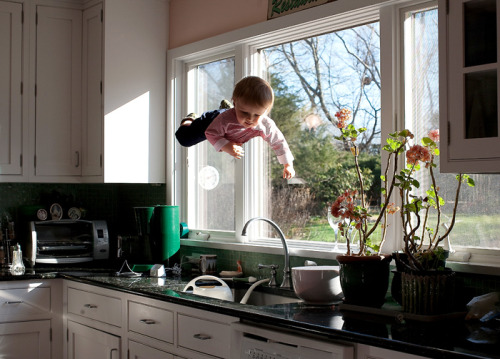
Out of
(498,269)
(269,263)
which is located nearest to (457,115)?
(498,269)

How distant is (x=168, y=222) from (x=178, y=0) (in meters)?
1.42

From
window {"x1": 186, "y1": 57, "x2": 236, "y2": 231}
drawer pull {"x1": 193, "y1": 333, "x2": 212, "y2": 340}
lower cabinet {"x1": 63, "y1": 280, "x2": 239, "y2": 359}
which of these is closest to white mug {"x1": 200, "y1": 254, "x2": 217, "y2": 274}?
window {"x1": 186, "y1": 57, "x2": 236, "y2": 231}

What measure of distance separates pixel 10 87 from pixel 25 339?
1535mm

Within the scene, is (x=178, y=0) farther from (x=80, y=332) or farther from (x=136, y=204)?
(x=80, y=332)

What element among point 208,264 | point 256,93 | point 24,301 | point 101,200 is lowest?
point 24,301

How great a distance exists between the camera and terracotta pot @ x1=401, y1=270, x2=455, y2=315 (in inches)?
92.7

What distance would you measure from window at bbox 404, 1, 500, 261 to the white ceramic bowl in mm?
490

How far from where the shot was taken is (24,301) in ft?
12.8

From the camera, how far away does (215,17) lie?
13.2ft

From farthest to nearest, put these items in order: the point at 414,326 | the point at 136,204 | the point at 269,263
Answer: the point at 136,204
the point at 269,263
the point at 414,326

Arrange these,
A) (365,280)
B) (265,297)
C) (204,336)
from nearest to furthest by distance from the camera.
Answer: (365,280) < (204,336) < (265,297)

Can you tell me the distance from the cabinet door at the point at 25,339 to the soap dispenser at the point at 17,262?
32cm

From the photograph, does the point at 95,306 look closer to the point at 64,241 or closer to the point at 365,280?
the point at 64,241

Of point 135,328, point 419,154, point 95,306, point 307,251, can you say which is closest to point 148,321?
point 135,328
